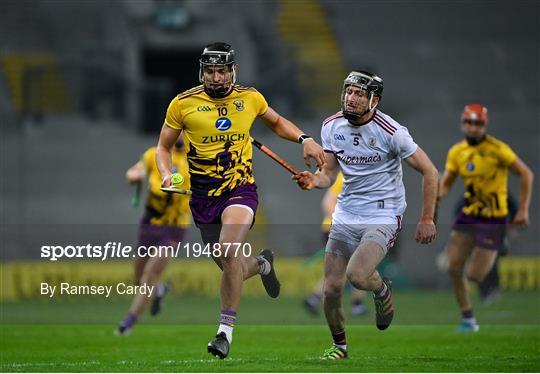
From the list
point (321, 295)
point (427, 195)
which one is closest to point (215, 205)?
point (427, 195)

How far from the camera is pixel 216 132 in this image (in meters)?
9.60

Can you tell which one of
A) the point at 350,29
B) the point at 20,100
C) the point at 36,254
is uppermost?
the point at 350,29

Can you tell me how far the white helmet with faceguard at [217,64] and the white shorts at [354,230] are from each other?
1.51m

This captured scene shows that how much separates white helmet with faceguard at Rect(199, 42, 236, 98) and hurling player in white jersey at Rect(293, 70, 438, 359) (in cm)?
92

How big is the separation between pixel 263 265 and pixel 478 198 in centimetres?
404

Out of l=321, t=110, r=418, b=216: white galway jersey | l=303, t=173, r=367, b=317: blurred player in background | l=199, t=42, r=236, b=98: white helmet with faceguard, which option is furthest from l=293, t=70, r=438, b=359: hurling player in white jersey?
l=303, t=173, r=367, b=317: blurred player in background

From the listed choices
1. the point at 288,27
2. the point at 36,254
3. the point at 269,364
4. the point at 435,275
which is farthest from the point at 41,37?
the point at 269,364

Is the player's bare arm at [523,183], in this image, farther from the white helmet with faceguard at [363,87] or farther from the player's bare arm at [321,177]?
the white helmet with faceguard at [363,87]

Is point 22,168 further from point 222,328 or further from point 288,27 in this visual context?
point 222,328

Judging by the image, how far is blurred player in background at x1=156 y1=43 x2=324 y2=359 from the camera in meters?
9.42

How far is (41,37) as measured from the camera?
27.5 meters

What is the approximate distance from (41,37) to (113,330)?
14.5 meters

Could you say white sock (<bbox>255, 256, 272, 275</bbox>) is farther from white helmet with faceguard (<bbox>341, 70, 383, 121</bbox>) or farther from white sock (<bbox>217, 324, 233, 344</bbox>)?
white helmet with faceguard (<bbox>341, 70, 383, 121</bbox>)

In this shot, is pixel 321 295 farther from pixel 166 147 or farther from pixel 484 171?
pixel 166 147
